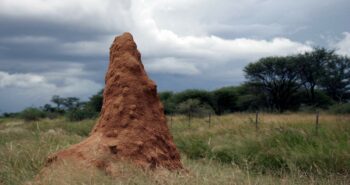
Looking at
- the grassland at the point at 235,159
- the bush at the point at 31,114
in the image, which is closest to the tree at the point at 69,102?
the bush at the point at 31,114

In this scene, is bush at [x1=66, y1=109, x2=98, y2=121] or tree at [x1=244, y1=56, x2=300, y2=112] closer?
bush at [x1=66, y1=109, x2=98, y2=121]

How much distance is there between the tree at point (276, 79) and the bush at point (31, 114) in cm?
1996

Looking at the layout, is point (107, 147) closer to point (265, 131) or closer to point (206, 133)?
point (265, 131)

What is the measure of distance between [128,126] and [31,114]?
43678 mm

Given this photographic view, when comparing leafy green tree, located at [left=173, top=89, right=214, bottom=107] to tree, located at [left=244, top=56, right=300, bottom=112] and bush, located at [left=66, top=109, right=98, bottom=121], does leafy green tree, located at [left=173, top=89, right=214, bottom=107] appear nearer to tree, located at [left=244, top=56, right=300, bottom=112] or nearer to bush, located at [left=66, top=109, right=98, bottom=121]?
tree, located at [left=244, top=56, right=300, bottom=112]

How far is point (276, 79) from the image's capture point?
4469 cm

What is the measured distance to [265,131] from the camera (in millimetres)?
11828

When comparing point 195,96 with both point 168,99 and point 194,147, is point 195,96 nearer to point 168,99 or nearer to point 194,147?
point 168,99

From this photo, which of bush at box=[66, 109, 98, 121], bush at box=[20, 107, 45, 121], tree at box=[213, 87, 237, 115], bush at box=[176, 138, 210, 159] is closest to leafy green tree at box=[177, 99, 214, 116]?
Answer: tree at box=[213, 87, 237, 115]

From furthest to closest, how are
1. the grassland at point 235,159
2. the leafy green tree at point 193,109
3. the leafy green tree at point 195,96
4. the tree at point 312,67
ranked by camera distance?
the leafy green tree at point 195,96 → the tree at point 312,67 → the leafy green tree at point 193,109 → the grassland at point 235,159

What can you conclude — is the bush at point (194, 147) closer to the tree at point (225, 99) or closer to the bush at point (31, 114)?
the tree at point (225, 99)

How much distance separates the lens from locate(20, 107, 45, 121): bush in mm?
47884

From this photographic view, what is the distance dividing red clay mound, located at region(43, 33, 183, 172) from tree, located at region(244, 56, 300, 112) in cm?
3687

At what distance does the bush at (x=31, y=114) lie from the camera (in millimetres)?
47884
